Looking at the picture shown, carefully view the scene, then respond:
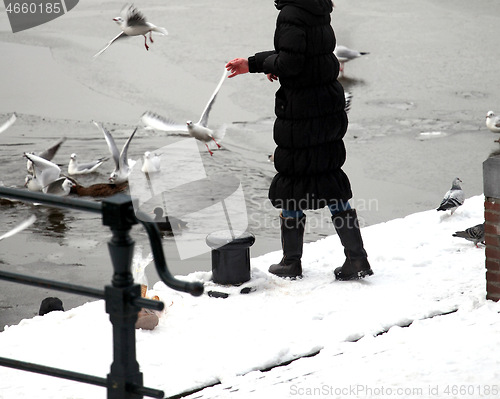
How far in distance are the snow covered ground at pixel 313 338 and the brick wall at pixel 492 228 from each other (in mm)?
125

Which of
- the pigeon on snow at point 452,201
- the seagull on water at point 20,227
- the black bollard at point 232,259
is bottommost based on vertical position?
the seagull on water at point 20,227

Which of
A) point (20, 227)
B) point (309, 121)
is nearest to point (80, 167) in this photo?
point (20, 227)

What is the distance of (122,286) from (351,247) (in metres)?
3.46

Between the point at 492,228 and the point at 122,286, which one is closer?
the point at 122,286

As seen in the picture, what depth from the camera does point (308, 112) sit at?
5938 mm

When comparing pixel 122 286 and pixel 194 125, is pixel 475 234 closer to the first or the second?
pixel 194 125

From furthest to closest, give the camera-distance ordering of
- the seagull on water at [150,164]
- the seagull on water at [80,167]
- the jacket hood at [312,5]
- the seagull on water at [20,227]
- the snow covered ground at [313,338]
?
the seagull on water at [150,164] → the seagull on water at [80,167] → the seagull on water at [20,227] → the jacket hood at [312,5] → the snow covered ground at [313,338]

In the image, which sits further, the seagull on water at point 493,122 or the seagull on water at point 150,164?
the seagull on water at point 493,122

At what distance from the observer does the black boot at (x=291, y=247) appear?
20.2 ft

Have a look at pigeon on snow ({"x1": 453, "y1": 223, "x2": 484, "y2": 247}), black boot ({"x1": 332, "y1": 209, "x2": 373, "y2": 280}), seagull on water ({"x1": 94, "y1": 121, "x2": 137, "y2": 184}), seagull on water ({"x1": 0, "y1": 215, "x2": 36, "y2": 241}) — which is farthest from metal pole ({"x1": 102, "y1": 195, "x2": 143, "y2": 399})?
seagull on water ({"x1": 94, "y1": 121, "x2": 137, "y2": 184})

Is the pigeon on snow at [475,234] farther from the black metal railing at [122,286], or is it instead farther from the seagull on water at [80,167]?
the seagull on water at [80,167]

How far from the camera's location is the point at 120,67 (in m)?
15.1

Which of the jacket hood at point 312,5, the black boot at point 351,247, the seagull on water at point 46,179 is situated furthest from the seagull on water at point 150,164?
the jacket hood at point 312,5

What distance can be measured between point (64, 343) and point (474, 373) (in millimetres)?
2237
